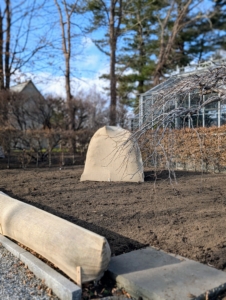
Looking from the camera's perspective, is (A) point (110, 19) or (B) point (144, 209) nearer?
(B) point (144, 209)

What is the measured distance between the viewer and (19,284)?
12.1 ft

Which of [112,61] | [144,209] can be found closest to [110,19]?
[112,61]

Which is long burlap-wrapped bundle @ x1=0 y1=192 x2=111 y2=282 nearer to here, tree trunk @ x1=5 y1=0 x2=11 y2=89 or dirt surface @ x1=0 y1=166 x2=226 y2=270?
dirt surface @ x1=0 y1=166 x2=226 y2=270

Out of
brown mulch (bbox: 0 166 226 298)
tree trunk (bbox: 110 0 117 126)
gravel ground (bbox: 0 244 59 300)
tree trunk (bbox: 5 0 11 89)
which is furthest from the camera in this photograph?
tree trunk (bbox: 110 0 117 126)

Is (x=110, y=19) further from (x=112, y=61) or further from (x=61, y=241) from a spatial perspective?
(x=61, y=241)

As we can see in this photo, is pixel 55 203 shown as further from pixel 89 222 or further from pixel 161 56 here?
pixel 161 56

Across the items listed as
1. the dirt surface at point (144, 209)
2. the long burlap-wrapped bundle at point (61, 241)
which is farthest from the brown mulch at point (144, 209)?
the long burlap-wrapped bundle at point (61, 241)

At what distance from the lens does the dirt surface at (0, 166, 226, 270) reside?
178 inches

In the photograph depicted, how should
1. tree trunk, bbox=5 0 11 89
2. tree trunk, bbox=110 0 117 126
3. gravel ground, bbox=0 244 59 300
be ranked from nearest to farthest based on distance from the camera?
gravel ground, bbox=0 244 59 300 < tree trunk, bbox=5 0 11 89 < tree trunk, bbox=110 0 117 126

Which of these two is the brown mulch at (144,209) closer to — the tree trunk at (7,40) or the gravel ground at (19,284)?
the gravel ground at (19,284)

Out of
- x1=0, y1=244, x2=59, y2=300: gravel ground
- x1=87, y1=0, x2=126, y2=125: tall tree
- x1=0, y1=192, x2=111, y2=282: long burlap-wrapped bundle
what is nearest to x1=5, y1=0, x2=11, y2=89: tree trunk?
x1=87, y1=0, x2=126, y2=125: tall tree

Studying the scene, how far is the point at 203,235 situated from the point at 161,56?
70.9 feet

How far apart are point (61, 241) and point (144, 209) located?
9.30 ft

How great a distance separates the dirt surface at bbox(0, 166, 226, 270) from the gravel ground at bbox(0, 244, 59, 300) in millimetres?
1089
